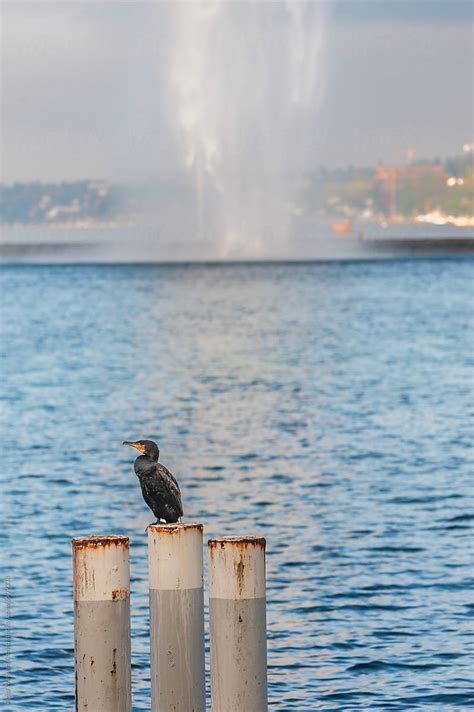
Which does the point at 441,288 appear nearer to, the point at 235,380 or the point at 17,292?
the point at 17,292

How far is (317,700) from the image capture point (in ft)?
46.7

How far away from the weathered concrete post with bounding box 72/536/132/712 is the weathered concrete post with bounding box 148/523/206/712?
0.61 ft

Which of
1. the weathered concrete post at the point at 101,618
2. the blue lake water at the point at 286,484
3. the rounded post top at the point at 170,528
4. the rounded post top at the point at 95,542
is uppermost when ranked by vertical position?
the rounded post top at the point at 170,528

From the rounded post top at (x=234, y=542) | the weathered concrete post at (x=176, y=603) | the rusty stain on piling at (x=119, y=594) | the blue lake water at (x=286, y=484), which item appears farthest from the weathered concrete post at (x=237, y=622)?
the blue lake water at (x=286, y=484)

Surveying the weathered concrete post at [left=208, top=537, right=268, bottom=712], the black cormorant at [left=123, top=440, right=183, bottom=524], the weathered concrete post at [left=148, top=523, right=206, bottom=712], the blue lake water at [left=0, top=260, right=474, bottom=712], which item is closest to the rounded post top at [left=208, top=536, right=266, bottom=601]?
the weathered concrete post at [left=208, top=537, right=268, bottom=712]

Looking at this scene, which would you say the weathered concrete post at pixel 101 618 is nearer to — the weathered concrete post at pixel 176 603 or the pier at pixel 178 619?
the pier at pixel 178 619

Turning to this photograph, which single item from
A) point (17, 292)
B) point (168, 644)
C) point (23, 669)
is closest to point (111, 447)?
point (23, 669)

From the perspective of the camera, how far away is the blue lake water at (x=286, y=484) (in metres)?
15.6

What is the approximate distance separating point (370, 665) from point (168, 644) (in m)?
5.88

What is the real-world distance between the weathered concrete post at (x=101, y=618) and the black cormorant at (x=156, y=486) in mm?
979

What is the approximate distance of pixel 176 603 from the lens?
980 cm

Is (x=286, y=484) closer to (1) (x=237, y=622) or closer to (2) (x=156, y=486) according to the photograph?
(2) (x=156, y=486)

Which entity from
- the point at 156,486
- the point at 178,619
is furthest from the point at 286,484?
the point at 178,619

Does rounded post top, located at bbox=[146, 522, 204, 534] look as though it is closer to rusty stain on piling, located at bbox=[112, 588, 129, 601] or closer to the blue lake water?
rusty stain on piling, located at bbox=[112, 588, 129, 601]
